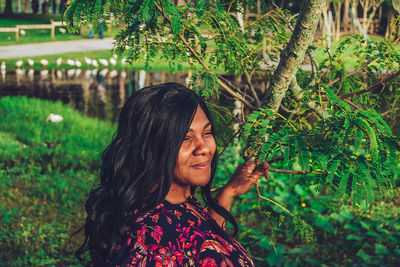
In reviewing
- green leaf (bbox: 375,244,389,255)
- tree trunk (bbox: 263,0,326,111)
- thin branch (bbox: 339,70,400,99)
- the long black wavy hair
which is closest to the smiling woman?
the long black wavy hair

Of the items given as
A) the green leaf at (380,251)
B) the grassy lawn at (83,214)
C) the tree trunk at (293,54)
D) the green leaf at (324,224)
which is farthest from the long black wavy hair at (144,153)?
the green leaf at (324,224)

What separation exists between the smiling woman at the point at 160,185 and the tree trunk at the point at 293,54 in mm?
318

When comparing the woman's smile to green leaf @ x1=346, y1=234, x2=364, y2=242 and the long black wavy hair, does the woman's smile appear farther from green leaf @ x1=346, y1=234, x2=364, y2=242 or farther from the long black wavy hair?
green leaf @ x1=346, y1=234, x2=364, y2=242

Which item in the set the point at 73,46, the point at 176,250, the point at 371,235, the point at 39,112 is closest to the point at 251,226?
the point at 371,235

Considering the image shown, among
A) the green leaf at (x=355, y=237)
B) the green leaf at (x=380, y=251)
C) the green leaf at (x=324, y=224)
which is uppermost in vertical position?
the green leaf at (x=380, y=251)

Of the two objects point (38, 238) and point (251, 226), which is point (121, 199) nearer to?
point (38, 238)

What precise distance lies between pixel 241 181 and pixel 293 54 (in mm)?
574

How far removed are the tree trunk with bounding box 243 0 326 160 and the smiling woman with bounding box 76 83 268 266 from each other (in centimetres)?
32

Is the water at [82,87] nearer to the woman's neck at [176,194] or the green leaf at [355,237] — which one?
the green leaf at [355,237]

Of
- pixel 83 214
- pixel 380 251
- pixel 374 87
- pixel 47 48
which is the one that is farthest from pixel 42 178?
pixel 47 48

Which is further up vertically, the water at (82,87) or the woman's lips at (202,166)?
the woman's lips at (202,166)

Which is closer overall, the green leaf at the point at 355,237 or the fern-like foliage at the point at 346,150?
the fern-like foliage at the point at 346,150

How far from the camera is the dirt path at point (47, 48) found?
10.2 m

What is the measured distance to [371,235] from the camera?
4.10 m
